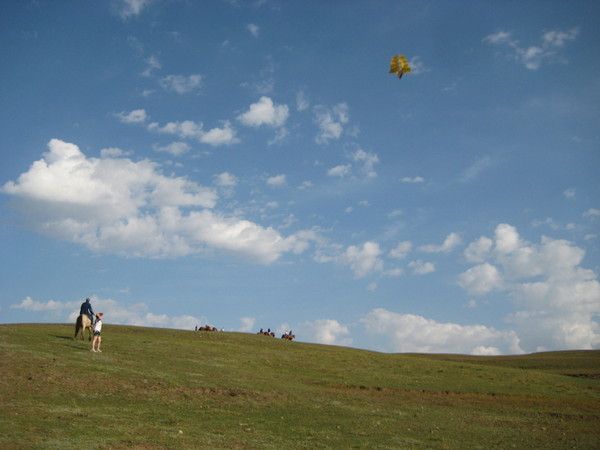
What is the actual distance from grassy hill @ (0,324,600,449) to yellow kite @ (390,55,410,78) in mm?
20282

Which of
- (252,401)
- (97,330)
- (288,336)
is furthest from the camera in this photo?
(288,336)

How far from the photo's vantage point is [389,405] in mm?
35969

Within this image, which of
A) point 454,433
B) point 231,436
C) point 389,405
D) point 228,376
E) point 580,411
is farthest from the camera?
point 580,411

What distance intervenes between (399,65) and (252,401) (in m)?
22.0

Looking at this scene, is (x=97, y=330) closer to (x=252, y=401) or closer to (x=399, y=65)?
(x=252, y=401)

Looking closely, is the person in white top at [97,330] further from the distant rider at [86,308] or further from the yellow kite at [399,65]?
the yellow kite at [399,65]

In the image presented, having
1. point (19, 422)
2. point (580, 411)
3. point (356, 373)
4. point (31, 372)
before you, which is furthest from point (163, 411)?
point (580, 411)

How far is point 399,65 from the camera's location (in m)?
34.2

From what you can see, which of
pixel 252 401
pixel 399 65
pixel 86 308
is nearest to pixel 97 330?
pixel 86 308

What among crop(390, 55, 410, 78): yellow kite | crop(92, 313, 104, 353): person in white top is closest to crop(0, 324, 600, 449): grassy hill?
crop(92, 313, 104, 353): person in white top

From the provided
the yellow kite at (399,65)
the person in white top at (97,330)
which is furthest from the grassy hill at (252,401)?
the yellow kite at (399,65)

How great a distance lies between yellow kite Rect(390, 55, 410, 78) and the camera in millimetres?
33562

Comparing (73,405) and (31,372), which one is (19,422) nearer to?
(73,405)

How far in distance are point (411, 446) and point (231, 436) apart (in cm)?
783
